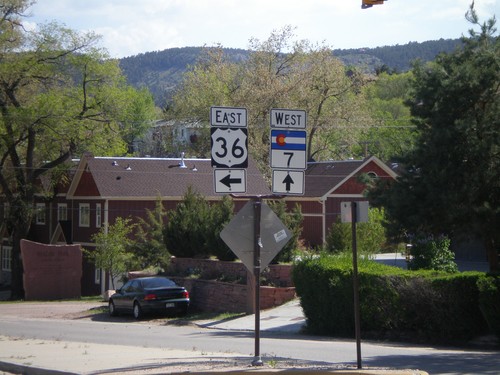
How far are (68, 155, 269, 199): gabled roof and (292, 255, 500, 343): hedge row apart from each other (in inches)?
933

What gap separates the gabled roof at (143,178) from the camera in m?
48.3

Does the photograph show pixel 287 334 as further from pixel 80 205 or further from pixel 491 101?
pixel 80 205

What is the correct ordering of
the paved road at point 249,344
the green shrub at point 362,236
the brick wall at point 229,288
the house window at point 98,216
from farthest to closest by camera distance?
the house window at point 98,216, the green shrub at point 362,236, the brick wall at point 229,288, the paved road at point 249,344

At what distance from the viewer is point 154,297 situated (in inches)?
1203

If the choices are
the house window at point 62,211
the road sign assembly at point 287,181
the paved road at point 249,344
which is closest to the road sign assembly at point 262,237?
the road sign assembly at point 287,181

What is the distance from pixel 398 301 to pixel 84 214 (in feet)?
108

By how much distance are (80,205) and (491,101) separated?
37537 mm

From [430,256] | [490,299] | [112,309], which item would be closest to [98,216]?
[112,309]

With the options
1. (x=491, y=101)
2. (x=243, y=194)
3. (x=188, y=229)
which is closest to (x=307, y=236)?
(x=188, y=229)

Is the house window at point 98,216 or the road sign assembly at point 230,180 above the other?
the house window at point 98,216

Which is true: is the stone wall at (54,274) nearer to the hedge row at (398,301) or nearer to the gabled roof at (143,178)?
the gabled roof at (143,178)

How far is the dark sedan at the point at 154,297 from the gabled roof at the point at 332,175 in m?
19.8

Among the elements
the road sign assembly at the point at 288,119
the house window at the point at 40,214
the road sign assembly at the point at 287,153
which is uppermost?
the house window at the point at 40,214

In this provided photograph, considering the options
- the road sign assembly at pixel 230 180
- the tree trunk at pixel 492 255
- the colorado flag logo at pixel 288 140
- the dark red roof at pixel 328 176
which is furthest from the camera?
the dark red roof at pixel 328 176
